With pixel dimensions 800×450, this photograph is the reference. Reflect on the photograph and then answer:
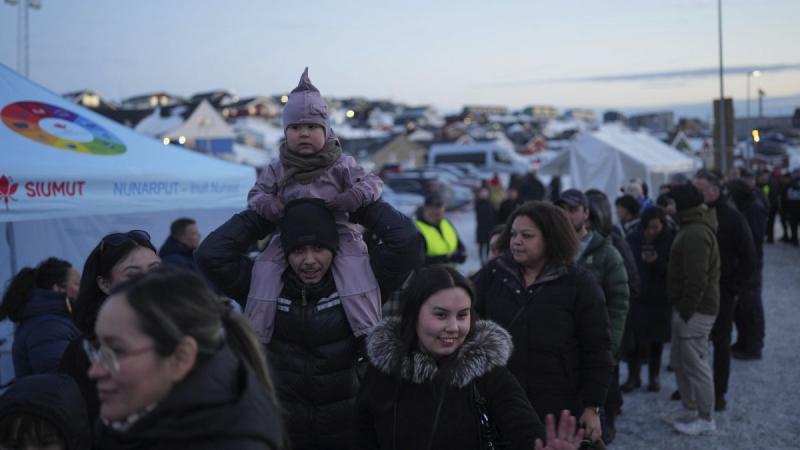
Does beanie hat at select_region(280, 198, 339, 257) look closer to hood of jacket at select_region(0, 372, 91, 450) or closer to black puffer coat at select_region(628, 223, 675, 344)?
hood of jacket at select_region(0, 372, 91, 450)

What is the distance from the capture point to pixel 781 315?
10.8m

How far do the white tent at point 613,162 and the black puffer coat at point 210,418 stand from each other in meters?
17.7

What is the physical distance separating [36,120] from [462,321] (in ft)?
15.8

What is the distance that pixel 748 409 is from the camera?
676 centimetres

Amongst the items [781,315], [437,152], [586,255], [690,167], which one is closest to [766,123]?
[437,152]

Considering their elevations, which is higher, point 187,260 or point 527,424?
point 187,260

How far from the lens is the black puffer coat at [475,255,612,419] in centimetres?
374

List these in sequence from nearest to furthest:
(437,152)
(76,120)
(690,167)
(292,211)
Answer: (292,211), (76,120), (690,167), (437,152)

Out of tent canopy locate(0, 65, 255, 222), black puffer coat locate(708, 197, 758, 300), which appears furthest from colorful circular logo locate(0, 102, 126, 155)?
black puffer coat locate(708, 197, 758, 300)

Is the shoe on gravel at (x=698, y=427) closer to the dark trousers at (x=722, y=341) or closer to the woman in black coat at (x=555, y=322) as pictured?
the dark trousers at (x=722, y=341)

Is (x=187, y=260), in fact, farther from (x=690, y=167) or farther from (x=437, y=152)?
(x=437, y=152)

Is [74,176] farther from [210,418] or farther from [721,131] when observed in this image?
[721,131]

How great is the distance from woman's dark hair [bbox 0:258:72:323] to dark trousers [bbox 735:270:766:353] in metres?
7.29

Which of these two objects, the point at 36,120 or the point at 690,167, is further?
the point at 690,167
